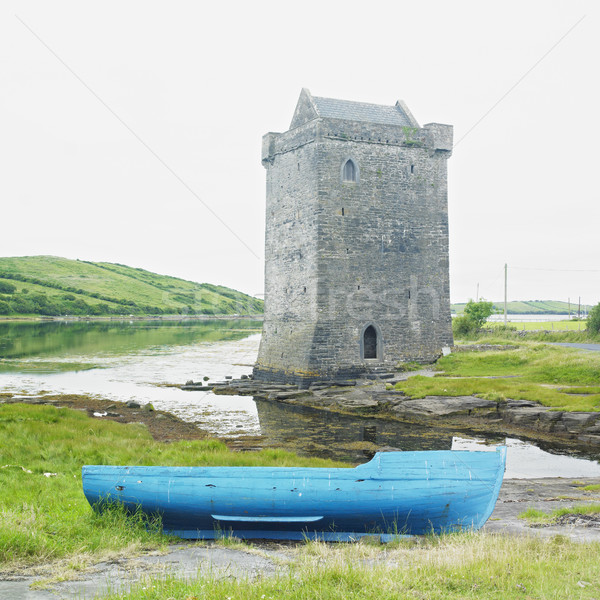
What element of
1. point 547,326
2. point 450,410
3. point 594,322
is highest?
point 594,322

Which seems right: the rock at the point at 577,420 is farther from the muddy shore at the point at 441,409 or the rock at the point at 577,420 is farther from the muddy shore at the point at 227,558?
the muddy shore at the point at 227,558

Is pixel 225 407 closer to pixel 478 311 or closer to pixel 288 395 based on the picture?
pixel 288 395

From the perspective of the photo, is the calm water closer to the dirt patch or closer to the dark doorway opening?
the dirt patch

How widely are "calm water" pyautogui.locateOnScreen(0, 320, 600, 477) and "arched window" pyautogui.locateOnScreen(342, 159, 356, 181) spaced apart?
38.4ft

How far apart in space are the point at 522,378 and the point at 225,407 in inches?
497

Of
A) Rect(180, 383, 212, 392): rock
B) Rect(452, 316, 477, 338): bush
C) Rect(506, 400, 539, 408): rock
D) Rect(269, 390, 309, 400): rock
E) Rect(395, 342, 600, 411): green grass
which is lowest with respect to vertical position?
Rect(180, 383, 212, 392): rock

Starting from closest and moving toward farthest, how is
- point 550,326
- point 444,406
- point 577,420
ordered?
point 577,420, point 444,406, point 550,326

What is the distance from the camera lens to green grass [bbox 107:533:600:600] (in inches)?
211

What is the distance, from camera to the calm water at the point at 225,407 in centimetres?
1677

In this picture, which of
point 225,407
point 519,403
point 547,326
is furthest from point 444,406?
point 547,326

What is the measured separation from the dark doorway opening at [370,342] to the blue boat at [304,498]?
21346 mm

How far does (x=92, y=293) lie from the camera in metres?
156

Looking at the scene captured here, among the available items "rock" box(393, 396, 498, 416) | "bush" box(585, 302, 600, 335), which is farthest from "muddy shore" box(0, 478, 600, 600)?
"bush" box(585, 302, 600, 335)

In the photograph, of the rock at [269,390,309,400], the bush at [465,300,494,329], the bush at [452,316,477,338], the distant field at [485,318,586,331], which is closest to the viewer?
the rock at [269,390,309,400]
